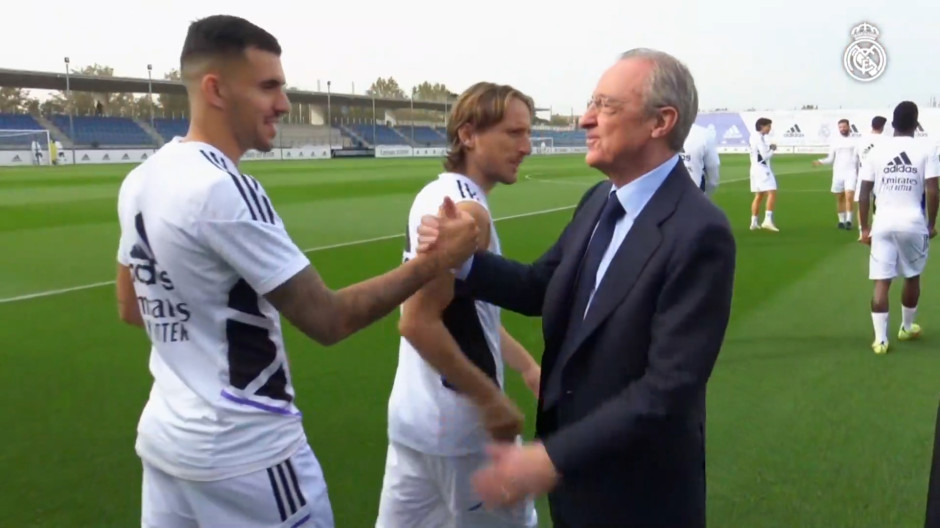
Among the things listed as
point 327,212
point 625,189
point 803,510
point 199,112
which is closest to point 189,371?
point 199,112

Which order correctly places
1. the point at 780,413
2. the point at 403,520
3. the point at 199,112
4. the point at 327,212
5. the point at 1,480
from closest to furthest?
the point at 199,112, the point at 403,520, the point at 1,480, the point at 780,413, the point at 327,212

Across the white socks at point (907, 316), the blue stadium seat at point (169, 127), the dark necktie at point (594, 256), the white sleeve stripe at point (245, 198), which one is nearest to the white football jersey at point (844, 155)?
the white socks at point (907, 316)

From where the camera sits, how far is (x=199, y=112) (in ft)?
7.88

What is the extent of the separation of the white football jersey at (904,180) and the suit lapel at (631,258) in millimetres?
6412

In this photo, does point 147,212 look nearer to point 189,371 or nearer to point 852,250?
point 189,371

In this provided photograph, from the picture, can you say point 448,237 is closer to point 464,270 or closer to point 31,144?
point 464,270

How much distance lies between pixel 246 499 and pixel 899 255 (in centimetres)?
717

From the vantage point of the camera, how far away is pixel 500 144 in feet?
10.1

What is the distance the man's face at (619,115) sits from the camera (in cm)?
229

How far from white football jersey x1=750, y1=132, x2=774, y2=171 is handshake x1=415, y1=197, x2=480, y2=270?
15.3 m

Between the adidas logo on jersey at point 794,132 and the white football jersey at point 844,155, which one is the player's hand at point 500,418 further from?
the adidas logo on jersey at point 794,132

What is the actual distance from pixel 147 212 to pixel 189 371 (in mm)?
460

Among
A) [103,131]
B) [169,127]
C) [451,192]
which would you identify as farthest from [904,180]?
[169,127]

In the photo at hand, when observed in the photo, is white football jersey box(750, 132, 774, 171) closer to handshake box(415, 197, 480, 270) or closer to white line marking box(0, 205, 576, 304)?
white line marking box(0, 205, 576, 304)
